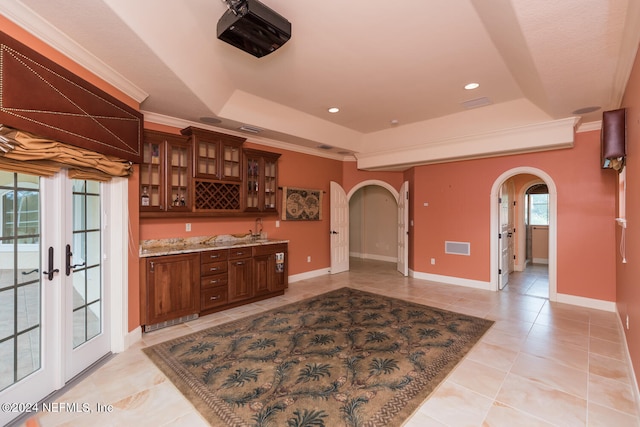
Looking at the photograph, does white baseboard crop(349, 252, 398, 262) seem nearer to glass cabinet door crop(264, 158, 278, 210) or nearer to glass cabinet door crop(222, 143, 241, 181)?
glass cabinet door crop(264, 158, 278, 210)

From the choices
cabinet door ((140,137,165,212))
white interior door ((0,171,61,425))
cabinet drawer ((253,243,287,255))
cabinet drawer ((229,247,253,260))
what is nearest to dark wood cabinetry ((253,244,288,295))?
cabinet drawer ((253,243,287,255))

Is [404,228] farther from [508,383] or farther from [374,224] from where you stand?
[508,383]

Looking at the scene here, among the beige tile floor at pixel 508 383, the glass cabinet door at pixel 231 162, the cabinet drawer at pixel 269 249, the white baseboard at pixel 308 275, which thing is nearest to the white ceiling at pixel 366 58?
the glass cabinet door at pixel 231 162

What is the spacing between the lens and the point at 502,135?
15.4 ft

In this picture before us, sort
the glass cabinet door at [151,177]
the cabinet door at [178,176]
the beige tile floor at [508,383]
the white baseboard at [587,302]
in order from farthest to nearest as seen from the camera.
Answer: the white baseboard at [587,302] → the cabinet door at [178,176] → the glass cabinet door at [151,177] → the beige tile floor at [508,383]

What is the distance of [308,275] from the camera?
6113mm

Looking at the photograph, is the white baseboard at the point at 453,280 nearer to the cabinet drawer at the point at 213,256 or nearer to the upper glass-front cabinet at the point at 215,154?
the cabinet drawer at the point at 213,256

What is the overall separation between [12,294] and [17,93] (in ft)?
4.45

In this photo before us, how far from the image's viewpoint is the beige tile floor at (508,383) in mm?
2059

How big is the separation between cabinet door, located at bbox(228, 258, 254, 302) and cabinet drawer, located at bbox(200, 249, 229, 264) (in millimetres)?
154

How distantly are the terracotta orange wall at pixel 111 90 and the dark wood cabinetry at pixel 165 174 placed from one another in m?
0.55

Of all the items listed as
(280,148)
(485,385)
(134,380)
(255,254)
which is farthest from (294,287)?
(485,385)

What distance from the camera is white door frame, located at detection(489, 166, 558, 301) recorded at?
4641 millimetres

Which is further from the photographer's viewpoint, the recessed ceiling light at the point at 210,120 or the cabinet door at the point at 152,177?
the recessed ceiling light at the point at 210,120
